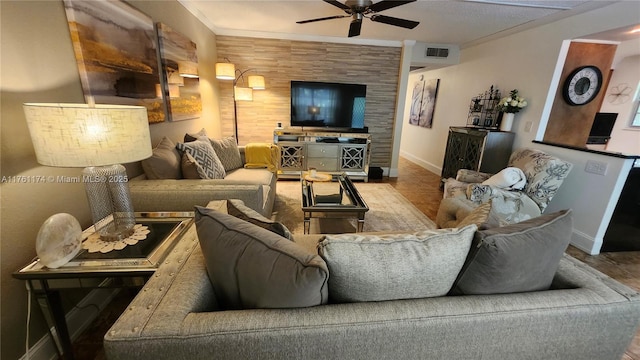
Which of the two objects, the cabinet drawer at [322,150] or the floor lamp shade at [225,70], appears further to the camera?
the cabinet drawer at [322,150]

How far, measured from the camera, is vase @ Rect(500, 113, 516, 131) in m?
3.36

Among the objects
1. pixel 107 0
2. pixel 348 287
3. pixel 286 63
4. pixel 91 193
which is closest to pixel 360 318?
pixel 348 287

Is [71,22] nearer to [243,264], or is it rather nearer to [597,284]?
[243,264]

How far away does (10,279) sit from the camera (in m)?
1.14

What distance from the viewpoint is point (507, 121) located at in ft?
11.1

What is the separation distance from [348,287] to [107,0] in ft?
7.45

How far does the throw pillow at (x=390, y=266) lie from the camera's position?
76 centimetres

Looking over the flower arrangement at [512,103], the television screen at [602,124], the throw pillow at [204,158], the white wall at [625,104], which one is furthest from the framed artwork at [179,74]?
the white wall at [625,104]

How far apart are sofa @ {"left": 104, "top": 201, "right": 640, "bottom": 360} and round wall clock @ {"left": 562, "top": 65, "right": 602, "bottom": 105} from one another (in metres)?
3.22

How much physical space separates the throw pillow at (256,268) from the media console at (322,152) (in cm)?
345

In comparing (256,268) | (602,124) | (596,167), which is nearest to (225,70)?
(256,268)

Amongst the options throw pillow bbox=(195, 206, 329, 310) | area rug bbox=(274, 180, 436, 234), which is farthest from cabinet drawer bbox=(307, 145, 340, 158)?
throw pillow bbox=(195, 206, 329, 310)

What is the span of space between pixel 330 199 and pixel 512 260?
1.68 m

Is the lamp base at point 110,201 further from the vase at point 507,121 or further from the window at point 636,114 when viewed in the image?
the window at point 636,114
